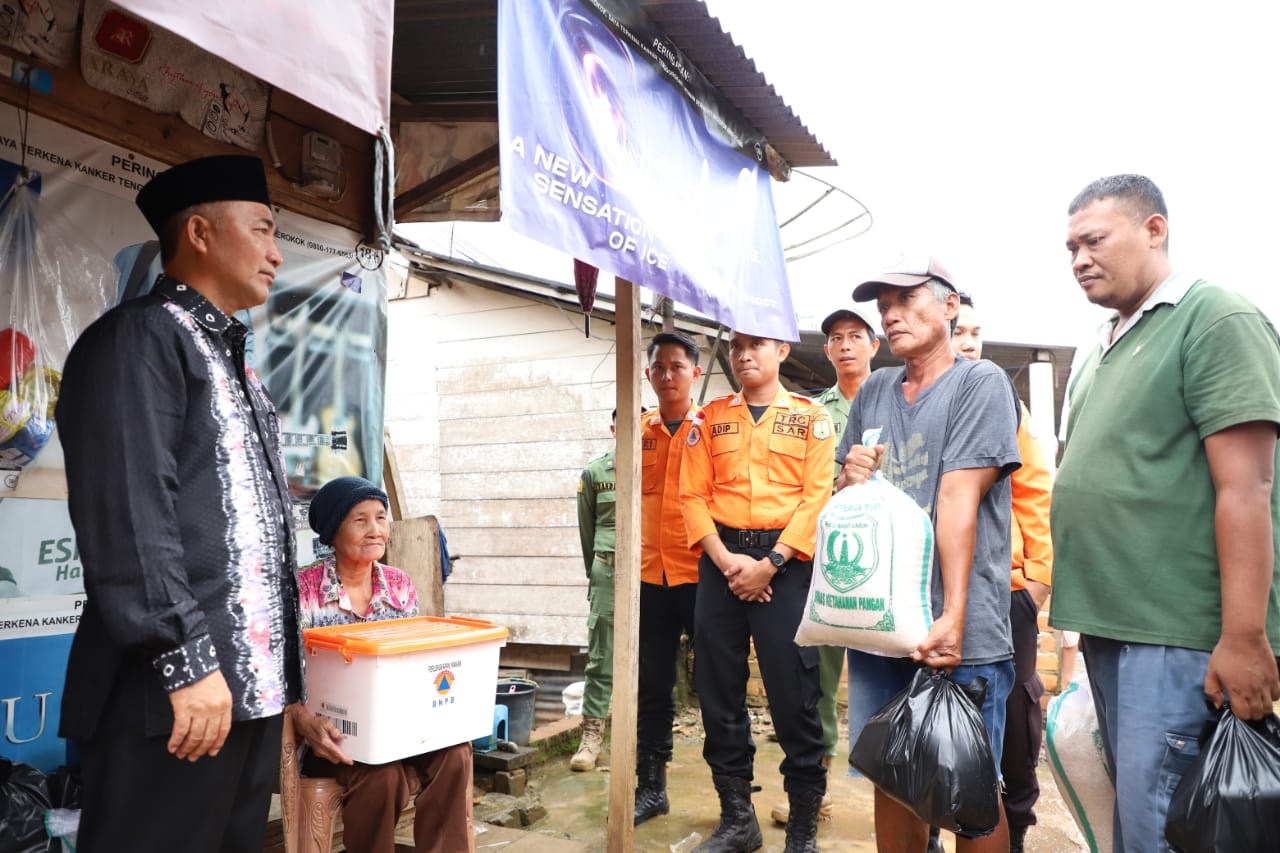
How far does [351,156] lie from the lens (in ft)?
13.8

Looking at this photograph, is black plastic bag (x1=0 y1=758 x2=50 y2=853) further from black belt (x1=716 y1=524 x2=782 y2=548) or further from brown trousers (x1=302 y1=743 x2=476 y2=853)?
black belt (x1=716 y1=524 x2=782 y2=548)

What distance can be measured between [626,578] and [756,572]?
0.65m

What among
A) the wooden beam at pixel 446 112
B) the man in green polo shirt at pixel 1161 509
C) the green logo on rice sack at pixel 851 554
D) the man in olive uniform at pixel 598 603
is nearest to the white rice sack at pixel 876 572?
the green logo on rice sack at pixel 851 554

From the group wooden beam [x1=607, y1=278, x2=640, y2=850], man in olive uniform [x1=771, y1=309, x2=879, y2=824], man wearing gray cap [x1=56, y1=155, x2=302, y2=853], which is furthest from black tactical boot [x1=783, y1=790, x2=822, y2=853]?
man wearing gray cap [x1=56, y1=155, x2=302, y2=853]

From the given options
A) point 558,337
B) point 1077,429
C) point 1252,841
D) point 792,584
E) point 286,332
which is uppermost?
point 558,337

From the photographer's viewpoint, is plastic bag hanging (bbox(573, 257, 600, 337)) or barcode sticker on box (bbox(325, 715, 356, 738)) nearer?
barcode sticker on box (bbox(325, 715, 356, 738))

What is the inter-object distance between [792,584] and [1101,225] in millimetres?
2028

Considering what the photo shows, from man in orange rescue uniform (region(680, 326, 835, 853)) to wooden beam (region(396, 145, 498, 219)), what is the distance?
5.10ft

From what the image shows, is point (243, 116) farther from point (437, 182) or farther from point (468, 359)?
point (468, 359)

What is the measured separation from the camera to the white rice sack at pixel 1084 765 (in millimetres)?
2398

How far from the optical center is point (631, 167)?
3.12 metres

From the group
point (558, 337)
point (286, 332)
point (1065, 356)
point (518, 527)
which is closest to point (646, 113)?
point (286, 332)

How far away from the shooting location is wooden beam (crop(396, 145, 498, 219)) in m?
4.38

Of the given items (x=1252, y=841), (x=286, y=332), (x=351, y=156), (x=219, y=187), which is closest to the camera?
(x=1252, y=841)
